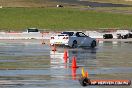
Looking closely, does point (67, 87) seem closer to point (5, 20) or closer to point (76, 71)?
point (76, 71)

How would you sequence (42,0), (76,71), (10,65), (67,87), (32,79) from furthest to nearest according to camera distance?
1. (42,0)
2. (10,65)
3. (76,71)
4. (32,79)
5. (67,87)

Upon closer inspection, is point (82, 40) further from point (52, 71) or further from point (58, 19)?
point (58, 19)

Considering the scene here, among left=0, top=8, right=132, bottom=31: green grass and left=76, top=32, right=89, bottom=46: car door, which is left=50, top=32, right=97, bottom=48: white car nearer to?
left=76, top=32, right=89, bottom=46: car door

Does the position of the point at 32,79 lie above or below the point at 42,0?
below

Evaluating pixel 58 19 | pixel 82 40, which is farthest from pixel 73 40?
pixel 58 19

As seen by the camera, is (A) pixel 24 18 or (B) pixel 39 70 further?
(A) pixel 24 18

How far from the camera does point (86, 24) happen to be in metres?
83.9

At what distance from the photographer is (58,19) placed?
8869 cm

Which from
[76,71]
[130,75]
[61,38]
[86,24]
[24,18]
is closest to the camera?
[130,75]

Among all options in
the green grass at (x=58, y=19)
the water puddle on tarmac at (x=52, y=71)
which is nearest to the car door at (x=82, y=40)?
the water puddle on tarmac at (x=52, y=71)

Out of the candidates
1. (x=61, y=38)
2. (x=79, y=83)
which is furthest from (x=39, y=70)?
(x=61, y=38)

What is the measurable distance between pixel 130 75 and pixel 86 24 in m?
61.1

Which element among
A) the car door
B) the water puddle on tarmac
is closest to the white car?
the car door

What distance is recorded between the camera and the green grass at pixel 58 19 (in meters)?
82.2
